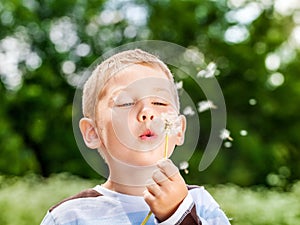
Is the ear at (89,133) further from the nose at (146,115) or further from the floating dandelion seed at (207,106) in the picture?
the floating dandelion seed at (207,106)

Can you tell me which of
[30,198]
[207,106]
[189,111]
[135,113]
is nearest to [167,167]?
[135,113]

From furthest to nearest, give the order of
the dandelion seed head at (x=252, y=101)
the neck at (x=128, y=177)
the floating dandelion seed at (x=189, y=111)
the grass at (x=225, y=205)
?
the dandelion seed head at (x=252, y=101), the grass at (x=225, y=205), the floating dandelion seed at (x=189, y=111), the neck at (x=128, y=177)

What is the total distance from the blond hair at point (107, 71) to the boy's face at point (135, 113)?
12 millimetres

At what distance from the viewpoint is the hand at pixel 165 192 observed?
1161mm

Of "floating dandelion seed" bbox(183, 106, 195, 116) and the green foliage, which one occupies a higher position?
"floating dandelion seed" bbox(183, 106, 195, 116)

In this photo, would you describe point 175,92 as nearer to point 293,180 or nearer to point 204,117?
point 204,117

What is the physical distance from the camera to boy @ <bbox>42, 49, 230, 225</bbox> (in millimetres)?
1175

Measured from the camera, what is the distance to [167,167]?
1.16 metres

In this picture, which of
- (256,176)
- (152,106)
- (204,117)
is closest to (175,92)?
(152,106)

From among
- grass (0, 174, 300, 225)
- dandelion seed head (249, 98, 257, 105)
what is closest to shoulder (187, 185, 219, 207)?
grass (0, 174, 300, 225)

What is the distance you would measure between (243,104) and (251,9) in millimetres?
818

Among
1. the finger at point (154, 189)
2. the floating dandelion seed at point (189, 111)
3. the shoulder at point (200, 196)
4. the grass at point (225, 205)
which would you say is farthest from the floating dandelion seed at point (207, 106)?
the grass at point (225, 205)

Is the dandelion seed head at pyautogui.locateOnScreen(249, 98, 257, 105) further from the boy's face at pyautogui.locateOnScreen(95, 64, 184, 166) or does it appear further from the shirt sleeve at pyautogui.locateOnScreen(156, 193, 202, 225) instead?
the shirt sleeve at pyautogui.locateOnScreen(156, 193, 202, 225)

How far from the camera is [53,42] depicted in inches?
221
